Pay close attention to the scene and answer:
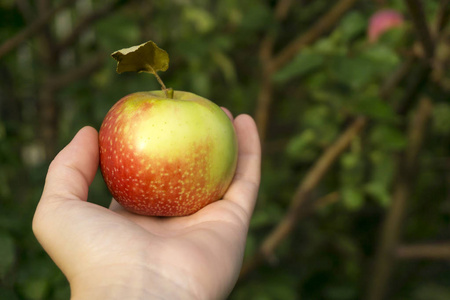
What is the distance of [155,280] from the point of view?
64 cm

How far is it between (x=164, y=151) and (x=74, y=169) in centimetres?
15

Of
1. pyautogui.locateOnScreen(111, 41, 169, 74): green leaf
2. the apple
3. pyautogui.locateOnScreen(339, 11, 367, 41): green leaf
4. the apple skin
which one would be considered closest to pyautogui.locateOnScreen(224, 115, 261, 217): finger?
the apple skin

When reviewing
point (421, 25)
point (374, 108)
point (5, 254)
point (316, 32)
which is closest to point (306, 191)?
point (374, 108)

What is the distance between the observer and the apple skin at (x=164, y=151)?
74 cm

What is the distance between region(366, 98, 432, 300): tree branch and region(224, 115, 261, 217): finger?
2.46ft

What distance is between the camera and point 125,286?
620mm

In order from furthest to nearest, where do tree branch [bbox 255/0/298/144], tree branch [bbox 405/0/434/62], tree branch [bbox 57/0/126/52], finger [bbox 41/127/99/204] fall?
tree branch [bbox 255/0/298/144] < tree branch [bbox 57/0/126/52] < tree branch [bbox 405/0/434/62] < finger [bbox 41/127/99/204]

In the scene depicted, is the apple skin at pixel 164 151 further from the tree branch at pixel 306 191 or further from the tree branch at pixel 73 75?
the tree branch at pixel 73 75

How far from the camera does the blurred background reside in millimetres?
1035

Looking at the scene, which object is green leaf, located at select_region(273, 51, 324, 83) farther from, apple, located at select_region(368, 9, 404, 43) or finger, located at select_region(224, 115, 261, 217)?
apple, located at select_region(368, 9, 404, 43)

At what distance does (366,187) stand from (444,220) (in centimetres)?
69

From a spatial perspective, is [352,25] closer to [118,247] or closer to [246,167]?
[246,167]

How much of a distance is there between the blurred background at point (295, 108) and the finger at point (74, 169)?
131 mm

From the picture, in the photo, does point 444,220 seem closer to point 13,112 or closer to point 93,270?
point 93,270
